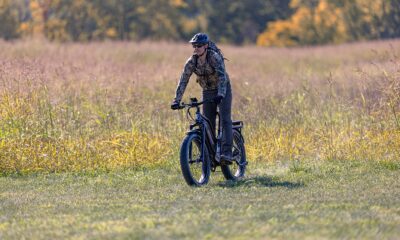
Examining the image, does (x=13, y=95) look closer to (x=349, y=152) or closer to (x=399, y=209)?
(x=349, y=152)

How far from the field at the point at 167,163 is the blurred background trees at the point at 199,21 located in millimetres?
28341

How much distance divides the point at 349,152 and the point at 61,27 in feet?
125

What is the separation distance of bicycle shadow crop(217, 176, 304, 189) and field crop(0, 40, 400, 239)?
0.02 meters

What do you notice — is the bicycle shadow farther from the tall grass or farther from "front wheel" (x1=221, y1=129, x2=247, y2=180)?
the tall grass

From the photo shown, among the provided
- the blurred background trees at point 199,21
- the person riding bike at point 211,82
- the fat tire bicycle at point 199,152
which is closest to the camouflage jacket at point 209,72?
the person riding bike at point 211,82

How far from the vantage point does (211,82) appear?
1183 cm

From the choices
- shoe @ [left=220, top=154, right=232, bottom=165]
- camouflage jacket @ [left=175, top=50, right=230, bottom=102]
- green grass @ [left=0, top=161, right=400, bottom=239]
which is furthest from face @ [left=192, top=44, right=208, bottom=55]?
green grass @ [left=0, top=161, right=400, bottom=239]

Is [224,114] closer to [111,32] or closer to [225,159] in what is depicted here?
[225,159]

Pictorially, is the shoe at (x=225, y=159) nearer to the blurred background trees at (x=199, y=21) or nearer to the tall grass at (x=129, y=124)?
the tall grass at (x=129, y=124)

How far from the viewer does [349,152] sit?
14.1 meters

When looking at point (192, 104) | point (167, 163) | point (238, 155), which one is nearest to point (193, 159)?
point (192, 104)

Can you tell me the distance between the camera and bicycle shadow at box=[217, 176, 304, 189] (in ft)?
37.0

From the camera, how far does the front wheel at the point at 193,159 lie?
11.2 m

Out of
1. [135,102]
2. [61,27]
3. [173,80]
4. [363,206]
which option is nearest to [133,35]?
[61,27]
